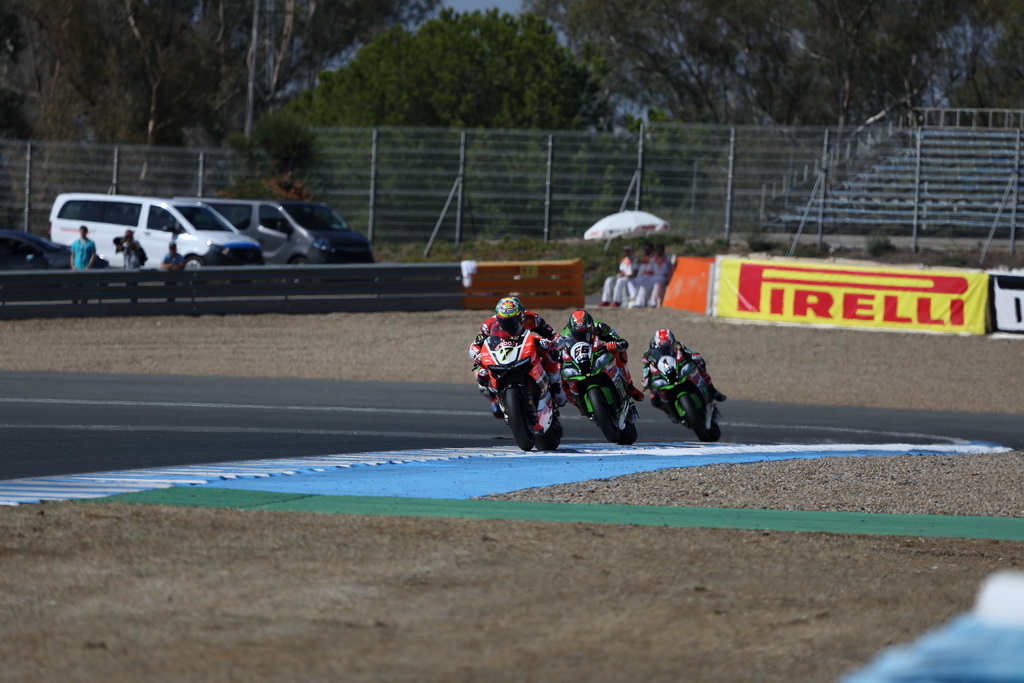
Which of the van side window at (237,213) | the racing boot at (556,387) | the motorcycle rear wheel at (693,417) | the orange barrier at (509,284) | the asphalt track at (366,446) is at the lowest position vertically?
the asphalt track at (366,446)

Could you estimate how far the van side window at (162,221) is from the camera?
88.5 feet

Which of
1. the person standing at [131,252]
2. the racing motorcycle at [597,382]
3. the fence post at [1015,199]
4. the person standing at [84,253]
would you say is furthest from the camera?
the fence post at [1015,199]

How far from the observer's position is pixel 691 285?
962 inches

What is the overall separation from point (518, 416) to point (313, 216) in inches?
786

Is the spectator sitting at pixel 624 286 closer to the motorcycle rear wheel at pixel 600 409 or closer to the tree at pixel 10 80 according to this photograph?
the motorcycle rear wheel at pixel 600 409

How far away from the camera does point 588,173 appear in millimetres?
34812

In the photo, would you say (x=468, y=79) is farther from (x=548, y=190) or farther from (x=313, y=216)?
(x=313, y=216)

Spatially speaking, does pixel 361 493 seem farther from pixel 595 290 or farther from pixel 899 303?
pixel 595 290

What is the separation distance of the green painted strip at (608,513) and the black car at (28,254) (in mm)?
18117

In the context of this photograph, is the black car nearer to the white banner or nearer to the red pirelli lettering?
the red pirelli lettering

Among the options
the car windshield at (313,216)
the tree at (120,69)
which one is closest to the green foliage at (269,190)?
the car windshield at (313,216)

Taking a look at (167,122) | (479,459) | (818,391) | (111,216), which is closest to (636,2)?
(167,122)

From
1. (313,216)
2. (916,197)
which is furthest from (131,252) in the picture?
(916,197)

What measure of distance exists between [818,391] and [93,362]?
979cm
